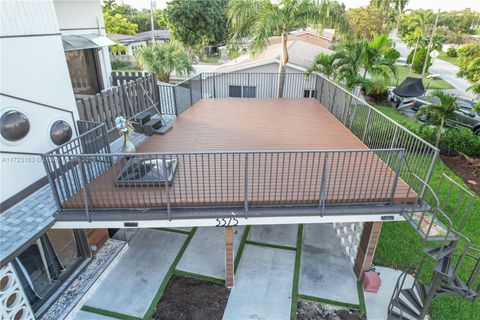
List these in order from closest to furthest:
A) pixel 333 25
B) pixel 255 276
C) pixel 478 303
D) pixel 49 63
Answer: pixel 49 63 < pixel 478 303 < pixel 255 276 < pixel 333 25

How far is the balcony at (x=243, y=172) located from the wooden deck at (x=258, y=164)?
2cm

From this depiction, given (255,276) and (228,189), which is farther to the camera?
(255,276)

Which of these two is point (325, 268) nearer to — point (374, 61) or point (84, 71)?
point (374, 61)

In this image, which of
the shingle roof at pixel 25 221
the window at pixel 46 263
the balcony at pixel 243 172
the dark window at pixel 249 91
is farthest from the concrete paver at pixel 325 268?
the dark window at pixel 249 91

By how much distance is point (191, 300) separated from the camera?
598 centimetres

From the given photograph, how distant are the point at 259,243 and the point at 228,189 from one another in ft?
8.72

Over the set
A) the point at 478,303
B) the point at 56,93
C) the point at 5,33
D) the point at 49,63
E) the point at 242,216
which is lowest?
the point at 478,303

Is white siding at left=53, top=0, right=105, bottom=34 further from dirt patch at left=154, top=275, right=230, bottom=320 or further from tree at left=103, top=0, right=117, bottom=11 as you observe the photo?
tree at left=103, top=0, right=117, bottom=11

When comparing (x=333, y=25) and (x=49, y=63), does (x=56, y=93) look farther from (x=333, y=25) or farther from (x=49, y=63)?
(x=333, y=25)

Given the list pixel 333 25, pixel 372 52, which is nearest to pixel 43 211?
pixel 372 52

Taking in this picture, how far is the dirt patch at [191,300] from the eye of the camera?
5.68 metres

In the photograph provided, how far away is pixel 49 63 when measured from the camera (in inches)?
213

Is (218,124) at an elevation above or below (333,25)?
Answer: below

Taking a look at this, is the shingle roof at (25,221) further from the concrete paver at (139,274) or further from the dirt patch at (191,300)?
the dirt patch at (191,300)
